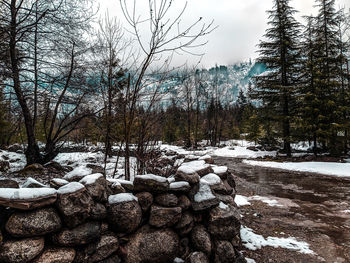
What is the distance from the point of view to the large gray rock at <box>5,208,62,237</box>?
1553 millimetres

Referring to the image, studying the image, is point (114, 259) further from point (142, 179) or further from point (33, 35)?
point (33, 35)

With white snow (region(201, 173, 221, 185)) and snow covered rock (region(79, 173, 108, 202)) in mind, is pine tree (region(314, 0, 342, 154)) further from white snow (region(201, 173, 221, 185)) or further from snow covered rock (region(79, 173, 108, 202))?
snow covered rock (region(79, 173, 108, 202))

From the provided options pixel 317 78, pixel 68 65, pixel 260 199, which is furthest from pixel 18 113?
pixel 317 78

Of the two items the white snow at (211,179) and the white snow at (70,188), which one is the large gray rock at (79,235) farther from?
the white snow at (211,179)

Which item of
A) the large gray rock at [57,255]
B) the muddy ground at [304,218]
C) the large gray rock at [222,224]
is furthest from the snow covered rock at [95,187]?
the muddy ground at [304,218]

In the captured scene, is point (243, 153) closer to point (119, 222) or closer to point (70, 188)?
point (119, 222)

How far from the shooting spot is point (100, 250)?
6.29 feet

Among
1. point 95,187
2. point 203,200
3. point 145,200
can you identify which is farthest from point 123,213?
point 203,200

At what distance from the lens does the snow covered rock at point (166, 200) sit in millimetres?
2353

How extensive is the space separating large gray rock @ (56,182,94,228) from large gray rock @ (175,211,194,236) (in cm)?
110

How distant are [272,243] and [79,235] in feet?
9.85

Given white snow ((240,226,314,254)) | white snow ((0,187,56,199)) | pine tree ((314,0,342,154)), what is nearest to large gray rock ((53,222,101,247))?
white snow ((0,187,56,199))

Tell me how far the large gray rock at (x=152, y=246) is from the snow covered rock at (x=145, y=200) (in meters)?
0.22

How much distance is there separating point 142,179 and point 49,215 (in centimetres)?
97
